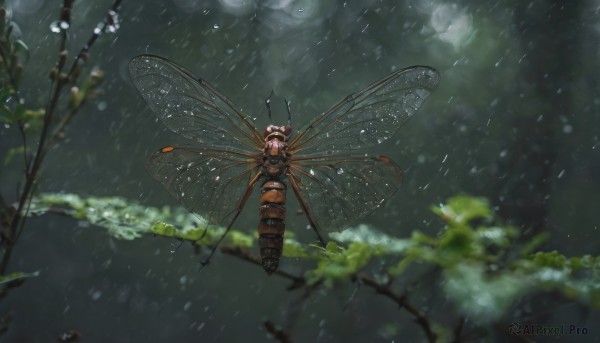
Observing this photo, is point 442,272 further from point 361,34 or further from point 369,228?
point 361,34

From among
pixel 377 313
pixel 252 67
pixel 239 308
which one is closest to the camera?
pixel 377 313

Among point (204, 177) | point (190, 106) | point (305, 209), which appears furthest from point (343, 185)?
point (190, 106)

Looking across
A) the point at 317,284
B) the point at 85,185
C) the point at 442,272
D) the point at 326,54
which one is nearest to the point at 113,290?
the point at 85,185

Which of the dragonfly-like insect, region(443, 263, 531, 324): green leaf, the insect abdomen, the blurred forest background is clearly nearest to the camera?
region(443, 263, 531, 324): green leaf

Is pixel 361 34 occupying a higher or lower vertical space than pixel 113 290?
higher

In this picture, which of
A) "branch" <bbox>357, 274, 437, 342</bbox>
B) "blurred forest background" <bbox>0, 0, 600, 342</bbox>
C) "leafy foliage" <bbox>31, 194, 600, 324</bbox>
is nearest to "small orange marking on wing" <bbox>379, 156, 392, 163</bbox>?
"leafy foliage" <bbox>31, 194, 600, 324</bbox>

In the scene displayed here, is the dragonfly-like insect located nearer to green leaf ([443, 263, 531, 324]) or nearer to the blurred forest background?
green leaf ([443, 263, 531, 324])

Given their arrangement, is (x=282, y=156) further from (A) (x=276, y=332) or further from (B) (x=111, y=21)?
(B) (x=111, y=21)
